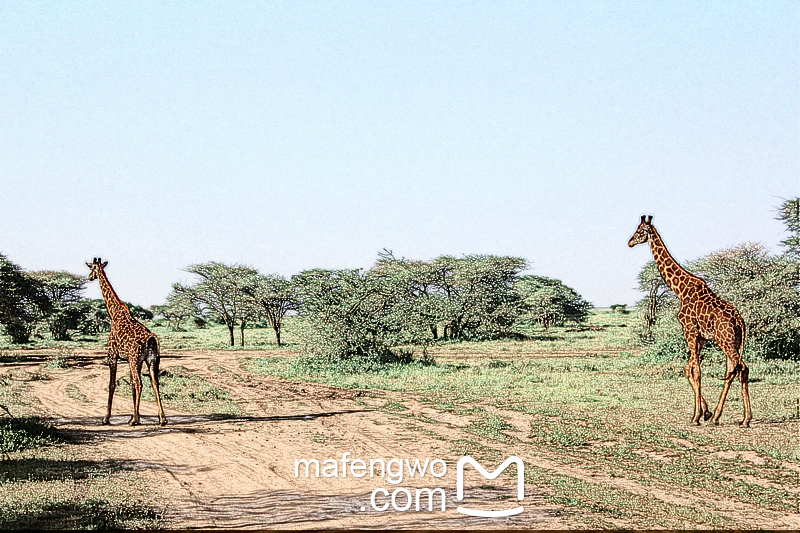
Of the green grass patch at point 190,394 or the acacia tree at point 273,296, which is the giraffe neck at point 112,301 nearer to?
the green grass patch at point 190,394

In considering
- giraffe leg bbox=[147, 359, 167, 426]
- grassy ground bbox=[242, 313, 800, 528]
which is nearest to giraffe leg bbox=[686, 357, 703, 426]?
grassy ground bbox=[242, 313, 800, 528]

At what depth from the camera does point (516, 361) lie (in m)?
31.4

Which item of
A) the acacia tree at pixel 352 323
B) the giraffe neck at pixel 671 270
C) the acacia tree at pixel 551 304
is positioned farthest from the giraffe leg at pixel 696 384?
the acacia tree at pixel 551 304

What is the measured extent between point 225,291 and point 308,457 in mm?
33086

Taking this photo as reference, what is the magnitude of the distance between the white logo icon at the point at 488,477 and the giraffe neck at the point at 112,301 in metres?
8.14

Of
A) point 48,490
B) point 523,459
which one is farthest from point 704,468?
point 48,490

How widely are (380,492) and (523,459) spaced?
3.48 meters

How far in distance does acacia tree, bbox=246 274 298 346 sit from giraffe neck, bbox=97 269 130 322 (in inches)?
995

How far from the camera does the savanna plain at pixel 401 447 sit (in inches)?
378

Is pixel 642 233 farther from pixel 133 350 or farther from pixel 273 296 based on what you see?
pixel 273 296

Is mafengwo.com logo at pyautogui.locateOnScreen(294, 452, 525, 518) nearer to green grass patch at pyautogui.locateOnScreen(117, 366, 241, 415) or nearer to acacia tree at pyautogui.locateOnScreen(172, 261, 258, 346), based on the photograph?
green grass patch at pyautogui.locateOnScreen(117, 366, 241, 415)

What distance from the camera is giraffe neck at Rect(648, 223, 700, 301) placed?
16.2 metres

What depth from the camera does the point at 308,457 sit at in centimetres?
1323

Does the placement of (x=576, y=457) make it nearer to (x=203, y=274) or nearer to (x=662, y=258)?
(x=662, y=258)
